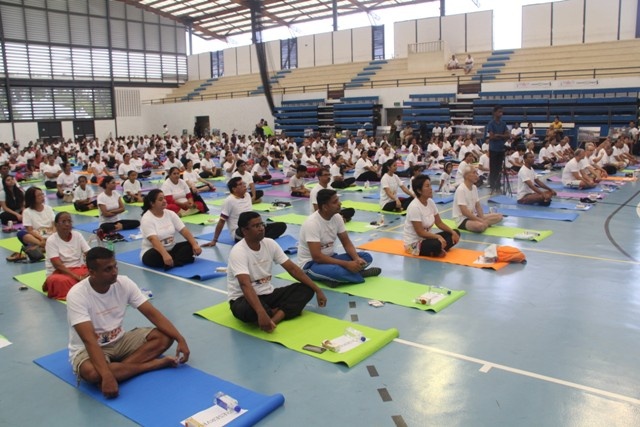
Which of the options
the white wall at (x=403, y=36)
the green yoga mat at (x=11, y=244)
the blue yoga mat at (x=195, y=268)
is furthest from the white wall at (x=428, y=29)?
the blue yoga mat at (x=195, y=268)

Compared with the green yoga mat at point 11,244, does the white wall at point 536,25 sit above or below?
above

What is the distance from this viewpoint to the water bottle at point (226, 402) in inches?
128

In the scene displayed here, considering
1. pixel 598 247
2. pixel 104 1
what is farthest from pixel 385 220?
pixel 104 1

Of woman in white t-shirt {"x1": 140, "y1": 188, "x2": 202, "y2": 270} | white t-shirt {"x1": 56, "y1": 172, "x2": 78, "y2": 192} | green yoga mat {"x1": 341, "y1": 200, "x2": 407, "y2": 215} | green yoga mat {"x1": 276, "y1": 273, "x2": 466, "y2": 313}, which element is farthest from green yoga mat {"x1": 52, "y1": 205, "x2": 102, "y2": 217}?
green yoga mat {"x1": 276, "y1": 273, "x2": 466, "y2": 313}

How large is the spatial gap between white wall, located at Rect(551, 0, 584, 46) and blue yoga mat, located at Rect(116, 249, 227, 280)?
24610 millimetres

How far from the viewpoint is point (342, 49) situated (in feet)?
109

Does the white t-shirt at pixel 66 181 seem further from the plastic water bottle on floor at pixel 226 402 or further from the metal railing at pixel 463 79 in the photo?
the metal railing at pixel 463 79

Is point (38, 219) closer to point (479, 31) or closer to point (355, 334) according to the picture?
point (355, 334)

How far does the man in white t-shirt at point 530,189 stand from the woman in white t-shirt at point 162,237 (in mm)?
6375

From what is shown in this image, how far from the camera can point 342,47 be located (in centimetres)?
3331

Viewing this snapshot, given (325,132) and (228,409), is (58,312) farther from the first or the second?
(325,132)

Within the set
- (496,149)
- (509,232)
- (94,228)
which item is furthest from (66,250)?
(496,149)

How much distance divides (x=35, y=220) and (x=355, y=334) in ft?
15.9

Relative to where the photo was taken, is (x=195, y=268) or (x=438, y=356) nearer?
(x=438, y=356)
